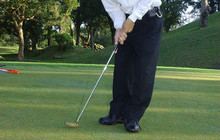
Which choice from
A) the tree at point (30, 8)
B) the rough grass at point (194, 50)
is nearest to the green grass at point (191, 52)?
the rough grass at point (194, 50)

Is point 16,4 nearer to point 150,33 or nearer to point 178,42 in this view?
point 178,42

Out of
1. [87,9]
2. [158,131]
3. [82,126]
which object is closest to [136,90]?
[158,131]

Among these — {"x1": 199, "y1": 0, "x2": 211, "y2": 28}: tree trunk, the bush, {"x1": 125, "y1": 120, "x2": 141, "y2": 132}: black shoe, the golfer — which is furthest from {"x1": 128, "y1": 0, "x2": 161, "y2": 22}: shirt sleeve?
the bush

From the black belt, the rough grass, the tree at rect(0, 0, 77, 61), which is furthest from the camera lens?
the tree at rect(0, 0, 77, 61)

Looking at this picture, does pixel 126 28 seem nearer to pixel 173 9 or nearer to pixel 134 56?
pixel 134 56

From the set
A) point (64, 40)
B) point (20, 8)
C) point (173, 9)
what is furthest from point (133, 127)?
point (173, 9)

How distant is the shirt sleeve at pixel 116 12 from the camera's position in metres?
2.52

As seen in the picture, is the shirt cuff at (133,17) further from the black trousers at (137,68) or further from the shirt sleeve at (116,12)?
the shirt sleeve at (116,12)

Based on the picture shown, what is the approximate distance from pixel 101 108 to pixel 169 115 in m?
0.78

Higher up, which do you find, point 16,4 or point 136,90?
point 16,4

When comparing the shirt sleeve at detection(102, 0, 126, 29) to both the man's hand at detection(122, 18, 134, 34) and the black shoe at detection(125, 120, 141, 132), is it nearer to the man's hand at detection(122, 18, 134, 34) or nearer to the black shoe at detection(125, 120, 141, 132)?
the man's hand at detection(122, 18, 134, 34)

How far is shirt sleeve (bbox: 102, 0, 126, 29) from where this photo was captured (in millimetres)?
2519

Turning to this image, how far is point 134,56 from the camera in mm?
2559

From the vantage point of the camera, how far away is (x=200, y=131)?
226cm
